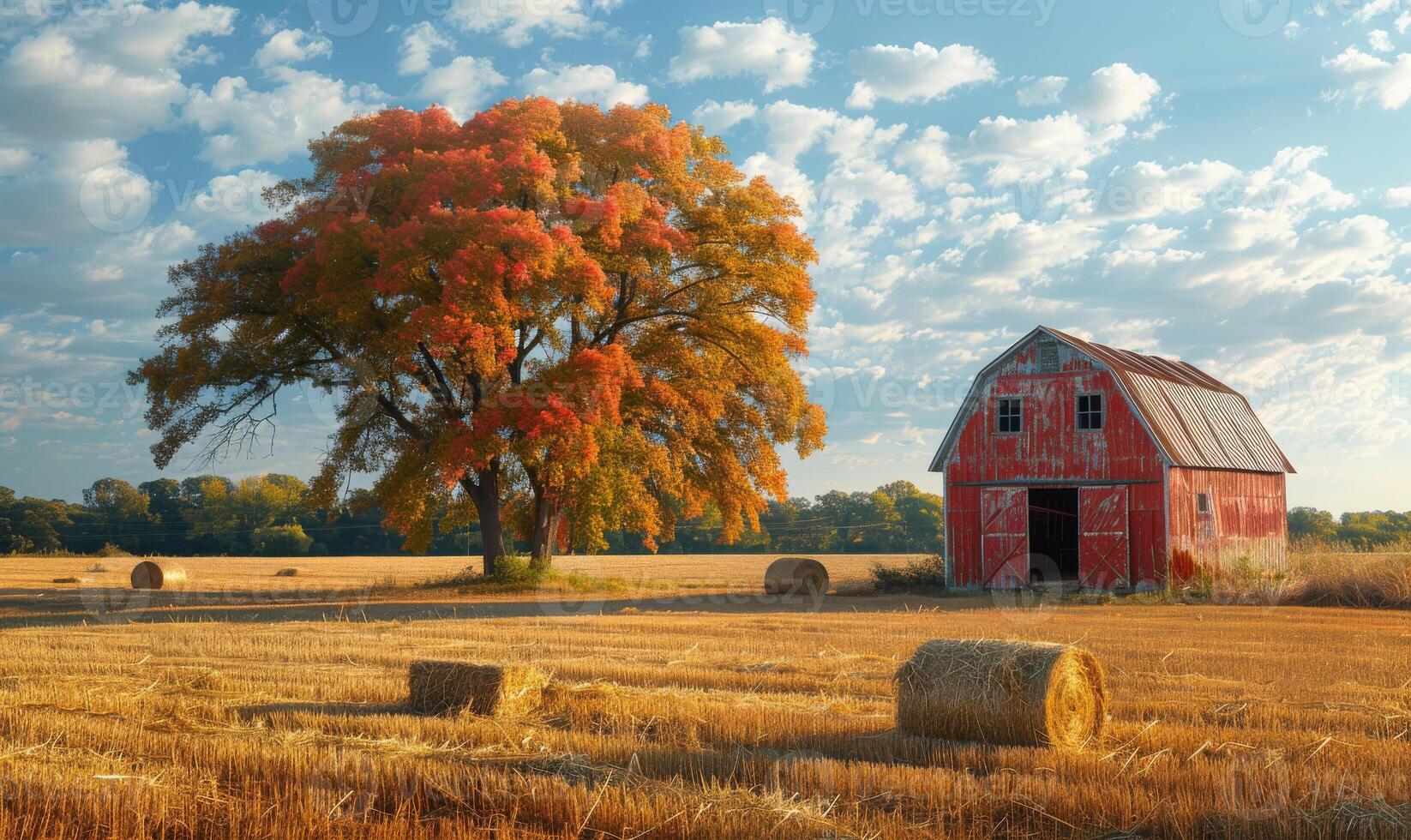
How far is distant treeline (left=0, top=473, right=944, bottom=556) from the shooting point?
73688 mm

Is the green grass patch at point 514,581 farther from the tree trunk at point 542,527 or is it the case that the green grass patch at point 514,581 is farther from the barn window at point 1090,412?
the barn window at point 1090,412

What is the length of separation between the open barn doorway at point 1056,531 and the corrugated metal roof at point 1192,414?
354 centimetres

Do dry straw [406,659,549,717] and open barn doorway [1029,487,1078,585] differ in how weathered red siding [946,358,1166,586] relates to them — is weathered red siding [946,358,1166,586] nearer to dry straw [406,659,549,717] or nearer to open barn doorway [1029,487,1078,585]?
open barn doorway [1029,487,1078,585]

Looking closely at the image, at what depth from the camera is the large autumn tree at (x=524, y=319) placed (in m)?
24.8

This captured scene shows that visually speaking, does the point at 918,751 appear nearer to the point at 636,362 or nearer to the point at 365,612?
the point at 365,612

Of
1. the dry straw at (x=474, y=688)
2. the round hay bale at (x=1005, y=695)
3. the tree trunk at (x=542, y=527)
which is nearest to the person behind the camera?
the round hay bale at (x=1005, y=695)

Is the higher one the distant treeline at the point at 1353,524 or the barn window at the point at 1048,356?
the barn window at the point at 1048,356

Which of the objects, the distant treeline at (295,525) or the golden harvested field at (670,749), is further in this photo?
the distant treeline at (295,525)

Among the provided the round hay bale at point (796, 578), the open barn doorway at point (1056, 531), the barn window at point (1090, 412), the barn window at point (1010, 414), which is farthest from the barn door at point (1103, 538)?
the round hay bale at point (796, 578)

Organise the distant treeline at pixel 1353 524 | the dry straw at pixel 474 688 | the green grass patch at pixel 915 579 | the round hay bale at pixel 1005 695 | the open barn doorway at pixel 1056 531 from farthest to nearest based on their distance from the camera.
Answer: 1. the distant treeline at pixel 1353 524
2. the open barn doorway at pixel 1056 531
3. the green grass patch at pixel 915 579
4. the dry straw at pixel 474 688
5. the round hay bale at pixel 1005 695

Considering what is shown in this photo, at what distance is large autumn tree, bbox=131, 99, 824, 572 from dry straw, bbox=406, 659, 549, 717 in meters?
14.9

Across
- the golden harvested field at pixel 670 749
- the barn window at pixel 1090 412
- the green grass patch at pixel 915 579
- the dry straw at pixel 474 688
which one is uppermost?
the barn window at pixel 1090 412

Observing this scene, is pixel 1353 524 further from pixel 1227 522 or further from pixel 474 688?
pixel 474 688

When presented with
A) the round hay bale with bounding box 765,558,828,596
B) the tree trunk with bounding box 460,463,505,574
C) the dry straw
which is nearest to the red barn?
the round hay bale with bounding box 765,558,828,596
